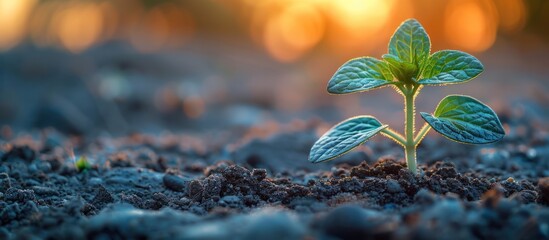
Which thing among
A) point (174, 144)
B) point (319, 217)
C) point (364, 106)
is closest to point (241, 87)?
point (364, 106)

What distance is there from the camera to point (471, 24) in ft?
46.8

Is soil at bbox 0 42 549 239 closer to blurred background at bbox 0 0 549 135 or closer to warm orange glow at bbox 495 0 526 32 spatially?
blurred background at bbox 0 0 549 135

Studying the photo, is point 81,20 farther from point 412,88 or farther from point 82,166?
point 412,88

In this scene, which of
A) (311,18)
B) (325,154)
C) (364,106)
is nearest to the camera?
(325,154)

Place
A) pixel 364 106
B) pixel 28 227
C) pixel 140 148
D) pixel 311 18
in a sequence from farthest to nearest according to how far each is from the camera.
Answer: pixel 311 18 < pixel 364 106 < pixel 140 148 < pixel 28 227

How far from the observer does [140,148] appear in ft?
15.1

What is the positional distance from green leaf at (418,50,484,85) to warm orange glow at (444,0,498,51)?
1216 cm

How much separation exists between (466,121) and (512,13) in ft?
40.9

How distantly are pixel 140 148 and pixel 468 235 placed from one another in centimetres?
334

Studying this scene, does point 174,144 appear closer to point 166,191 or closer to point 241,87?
point 166,191

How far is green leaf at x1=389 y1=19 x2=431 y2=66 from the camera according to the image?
102 inches

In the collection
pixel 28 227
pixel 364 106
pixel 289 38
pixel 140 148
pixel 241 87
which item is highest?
pixel 289 38

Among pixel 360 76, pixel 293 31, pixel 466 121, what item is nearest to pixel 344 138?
pixel 360 76

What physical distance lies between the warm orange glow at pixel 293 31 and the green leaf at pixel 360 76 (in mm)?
14479
